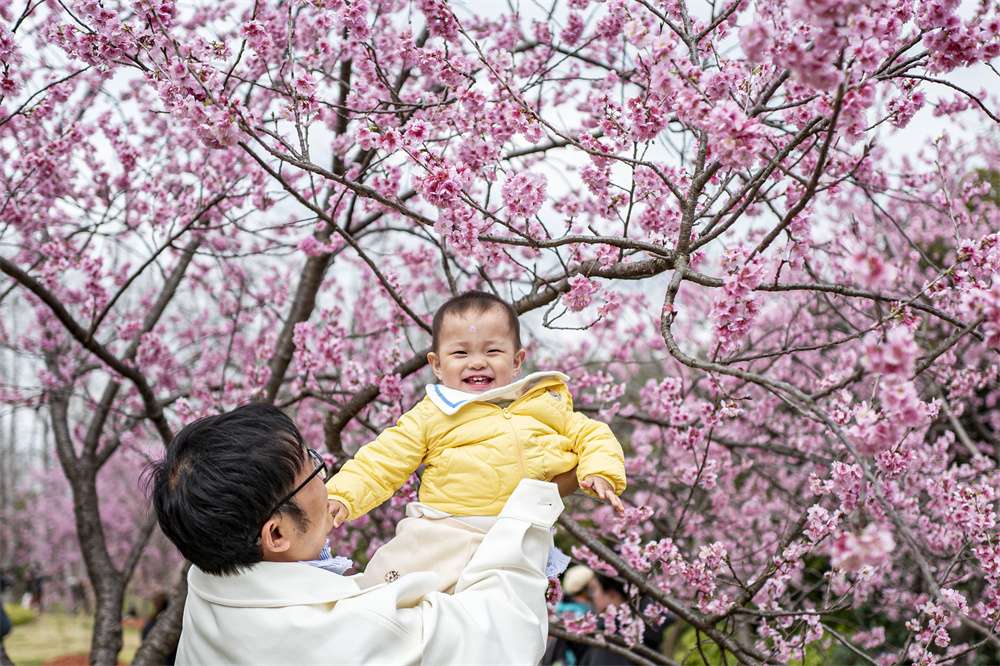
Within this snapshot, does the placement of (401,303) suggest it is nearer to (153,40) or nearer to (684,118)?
(153,40)

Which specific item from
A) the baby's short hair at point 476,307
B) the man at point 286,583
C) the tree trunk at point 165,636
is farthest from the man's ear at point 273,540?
the tree trunk at point 165,636

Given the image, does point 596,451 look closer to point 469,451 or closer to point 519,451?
point 519,451

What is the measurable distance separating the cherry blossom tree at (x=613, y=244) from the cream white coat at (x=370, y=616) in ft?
1.99

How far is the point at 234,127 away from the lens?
1967 mm

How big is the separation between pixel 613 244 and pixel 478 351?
18.9 inches

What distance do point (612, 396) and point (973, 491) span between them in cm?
144

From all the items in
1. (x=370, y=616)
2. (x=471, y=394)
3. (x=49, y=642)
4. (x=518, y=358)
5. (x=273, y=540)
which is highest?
(x=518, y=358)

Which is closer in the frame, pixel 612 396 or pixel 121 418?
pixel 612 396

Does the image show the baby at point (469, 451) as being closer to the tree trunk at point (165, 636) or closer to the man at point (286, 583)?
the man at point (286, 583)

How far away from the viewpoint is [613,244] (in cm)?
190

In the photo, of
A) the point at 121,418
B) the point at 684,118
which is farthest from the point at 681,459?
the point at 121,418

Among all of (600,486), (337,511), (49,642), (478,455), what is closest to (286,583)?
(337,511)

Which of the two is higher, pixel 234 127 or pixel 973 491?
pixel 234 127

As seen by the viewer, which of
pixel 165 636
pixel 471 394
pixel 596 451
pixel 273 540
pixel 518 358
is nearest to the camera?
pixel 273 540
